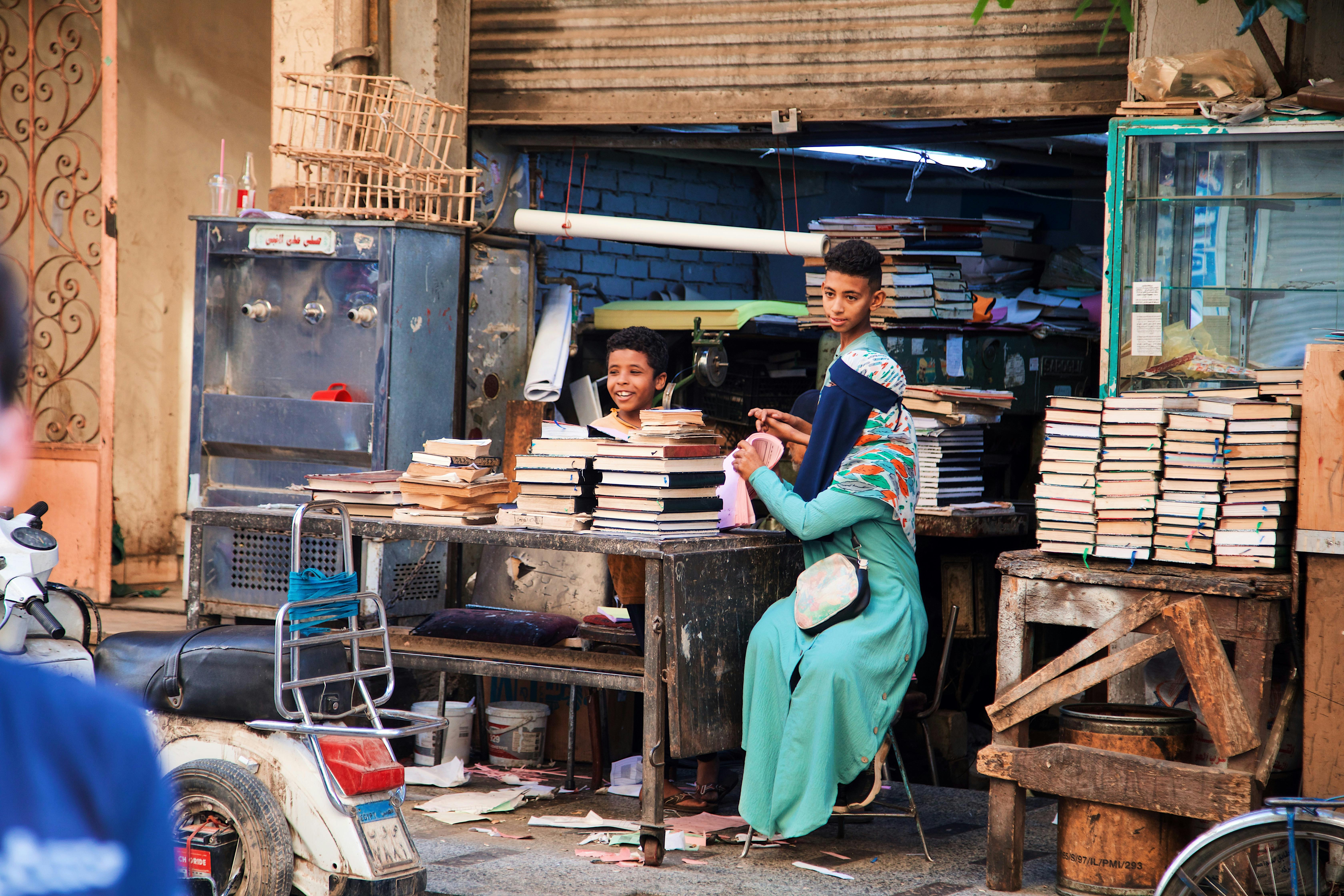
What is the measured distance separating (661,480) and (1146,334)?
2122 millimetres

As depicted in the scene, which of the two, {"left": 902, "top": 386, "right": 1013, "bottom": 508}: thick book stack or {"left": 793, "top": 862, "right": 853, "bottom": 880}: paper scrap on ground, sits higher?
{"left": 902, "top": 386, "right": 1013, "bottom": 508}: thick book stack

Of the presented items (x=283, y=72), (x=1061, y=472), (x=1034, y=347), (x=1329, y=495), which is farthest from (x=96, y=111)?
(x=1329, y=495)

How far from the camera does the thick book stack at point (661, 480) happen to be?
4.89 meters

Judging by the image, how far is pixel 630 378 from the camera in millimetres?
5891

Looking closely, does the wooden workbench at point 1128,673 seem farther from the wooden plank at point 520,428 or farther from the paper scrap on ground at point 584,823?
the wooden plank at point 520,428

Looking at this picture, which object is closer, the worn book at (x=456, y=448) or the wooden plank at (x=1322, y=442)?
the wooden plank at (x=1322, y=442)

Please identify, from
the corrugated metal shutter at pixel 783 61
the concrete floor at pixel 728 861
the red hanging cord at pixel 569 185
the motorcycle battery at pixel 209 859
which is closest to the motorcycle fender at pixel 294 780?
the motorcycle battery at pixel 209 859

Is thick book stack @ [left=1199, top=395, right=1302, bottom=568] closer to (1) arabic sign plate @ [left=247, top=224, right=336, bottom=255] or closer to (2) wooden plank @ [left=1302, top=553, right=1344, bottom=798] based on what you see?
(2) wooden plank @ [left=1302, top=553, right=1344, bottom=798]

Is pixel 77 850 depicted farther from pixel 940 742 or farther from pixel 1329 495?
pixel 940 742

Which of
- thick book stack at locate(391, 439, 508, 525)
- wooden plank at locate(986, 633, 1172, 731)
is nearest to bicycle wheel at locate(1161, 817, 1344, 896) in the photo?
wooden plank at locate(986, 633, 1172, 731)

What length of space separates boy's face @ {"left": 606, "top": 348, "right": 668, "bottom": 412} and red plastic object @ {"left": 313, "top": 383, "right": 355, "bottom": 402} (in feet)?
5.14

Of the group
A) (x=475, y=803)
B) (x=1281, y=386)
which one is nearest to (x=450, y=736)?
(x=475, y=803)

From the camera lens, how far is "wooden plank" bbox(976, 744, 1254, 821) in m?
→ 4.09

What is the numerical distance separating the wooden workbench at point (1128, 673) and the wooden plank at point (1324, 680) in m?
0.10
